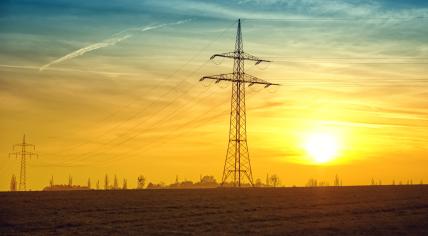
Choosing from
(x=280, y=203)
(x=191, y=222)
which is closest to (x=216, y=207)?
(x=280, y=203)

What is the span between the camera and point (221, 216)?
4294cm

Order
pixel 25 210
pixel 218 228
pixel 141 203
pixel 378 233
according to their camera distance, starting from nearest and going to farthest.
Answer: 1. pixel 378 233
2. pixel 218 228
3. pixel 25 210
4. pixel 141 203

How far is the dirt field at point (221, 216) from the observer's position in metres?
35.5

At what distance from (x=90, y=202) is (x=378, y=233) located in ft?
101

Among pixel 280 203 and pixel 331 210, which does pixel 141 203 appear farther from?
pixel 331 210

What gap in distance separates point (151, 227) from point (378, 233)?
43.2 ft

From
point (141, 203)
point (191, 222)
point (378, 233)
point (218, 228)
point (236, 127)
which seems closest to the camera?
point (378, 233)

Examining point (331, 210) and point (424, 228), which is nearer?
point (424, 228)

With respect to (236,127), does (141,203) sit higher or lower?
lower

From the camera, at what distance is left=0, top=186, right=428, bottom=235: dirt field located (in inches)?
1396

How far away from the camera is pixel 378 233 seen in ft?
111

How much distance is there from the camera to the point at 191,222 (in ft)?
129

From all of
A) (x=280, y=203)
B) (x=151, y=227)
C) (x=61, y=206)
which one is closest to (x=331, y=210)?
(x=280, y=203)

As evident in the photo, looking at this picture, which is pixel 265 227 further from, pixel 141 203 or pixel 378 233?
pixel 141 203
